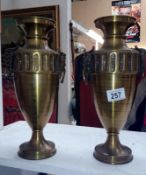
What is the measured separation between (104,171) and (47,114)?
20 centimetres

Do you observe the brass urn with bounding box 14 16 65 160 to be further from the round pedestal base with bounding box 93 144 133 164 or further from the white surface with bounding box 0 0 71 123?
the white surface with bounding box 0 0 71 123

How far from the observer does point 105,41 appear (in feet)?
1.93

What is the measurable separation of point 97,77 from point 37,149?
25 cm

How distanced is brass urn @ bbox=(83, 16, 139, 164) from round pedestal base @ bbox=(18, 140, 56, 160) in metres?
0.15

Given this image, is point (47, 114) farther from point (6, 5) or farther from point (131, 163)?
point (6, 5)

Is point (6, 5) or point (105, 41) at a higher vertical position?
point (6, 5)

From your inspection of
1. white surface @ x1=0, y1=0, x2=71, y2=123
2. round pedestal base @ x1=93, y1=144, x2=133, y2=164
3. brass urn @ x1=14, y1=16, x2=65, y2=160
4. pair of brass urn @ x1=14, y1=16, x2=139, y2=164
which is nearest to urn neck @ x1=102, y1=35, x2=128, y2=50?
pair of brass urn @ x1=14, y1=16, x2=139, y2=164

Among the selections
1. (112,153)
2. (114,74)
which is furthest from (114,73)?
(112,153)

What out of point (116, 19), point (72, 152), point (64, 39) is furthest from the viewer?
point (64, 39)

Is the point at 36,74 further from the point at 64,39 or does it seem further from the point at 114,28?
the point at 64,39

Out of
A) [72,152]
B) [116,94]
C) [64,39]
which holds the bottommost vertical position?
[72,152]

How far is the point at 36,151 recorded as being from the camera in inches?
25.4

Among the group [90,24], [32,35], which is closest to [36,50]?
[32,35]

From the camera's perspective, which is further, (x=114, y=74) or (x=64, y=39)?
(x=64, y=39)
